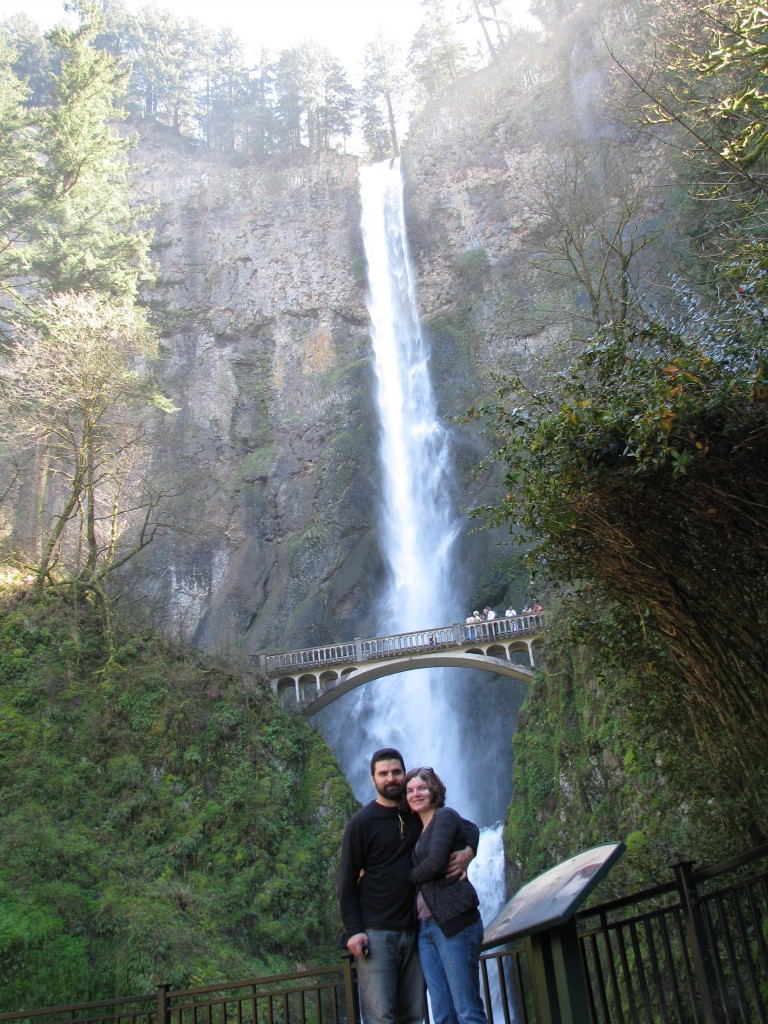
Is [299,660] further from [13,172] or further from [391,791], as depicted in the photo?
[391,791]

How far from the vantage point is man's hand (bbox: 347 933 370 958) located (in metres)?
3.75

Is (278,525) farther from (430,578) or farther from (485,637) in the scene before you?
(485,637)

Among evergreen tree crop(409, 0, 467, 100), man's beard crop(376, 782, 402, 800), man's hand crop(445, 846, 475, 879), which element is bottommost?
man's hand crop(445, 846, 475, 879)

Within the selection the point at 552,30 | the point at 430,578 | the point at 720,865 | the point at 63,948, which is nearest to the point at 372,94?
the point at 552,30

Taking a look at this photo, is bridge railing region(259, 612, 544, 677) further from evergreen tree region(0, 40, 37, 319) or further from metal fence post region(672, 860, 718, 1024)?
metal fence post region(672, 860, 718, 1024)

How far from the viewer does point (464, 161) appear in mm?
33625

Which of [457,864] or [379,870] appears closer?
[457,864]

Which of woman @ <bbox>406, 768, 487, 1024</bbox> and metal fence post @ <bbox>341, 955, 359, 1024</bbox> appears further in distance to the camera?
metal fence post @ <bbox>341, 955, 359, 1024</bbox>

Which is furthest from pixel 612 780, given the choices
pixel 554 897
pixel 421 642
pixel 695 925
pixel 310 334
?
pixel 310 334

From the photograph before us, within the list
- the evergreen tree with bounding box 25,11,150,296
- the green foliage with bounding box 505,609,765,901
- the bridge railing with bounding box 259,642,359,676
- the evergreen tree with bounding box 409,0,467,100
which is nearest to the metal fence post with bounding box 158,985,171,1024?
the green foliage with bounding box 505,609,765,901

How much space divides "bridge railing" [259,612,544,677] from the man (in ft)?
52.7

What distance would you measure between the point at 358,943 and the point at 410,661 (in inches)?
664

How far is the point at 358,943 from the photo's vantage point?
148 inches

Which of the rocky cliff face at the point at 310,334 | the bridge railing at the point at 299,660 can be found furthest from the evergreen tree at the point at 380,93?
the bridge railing at the point at 299,660
